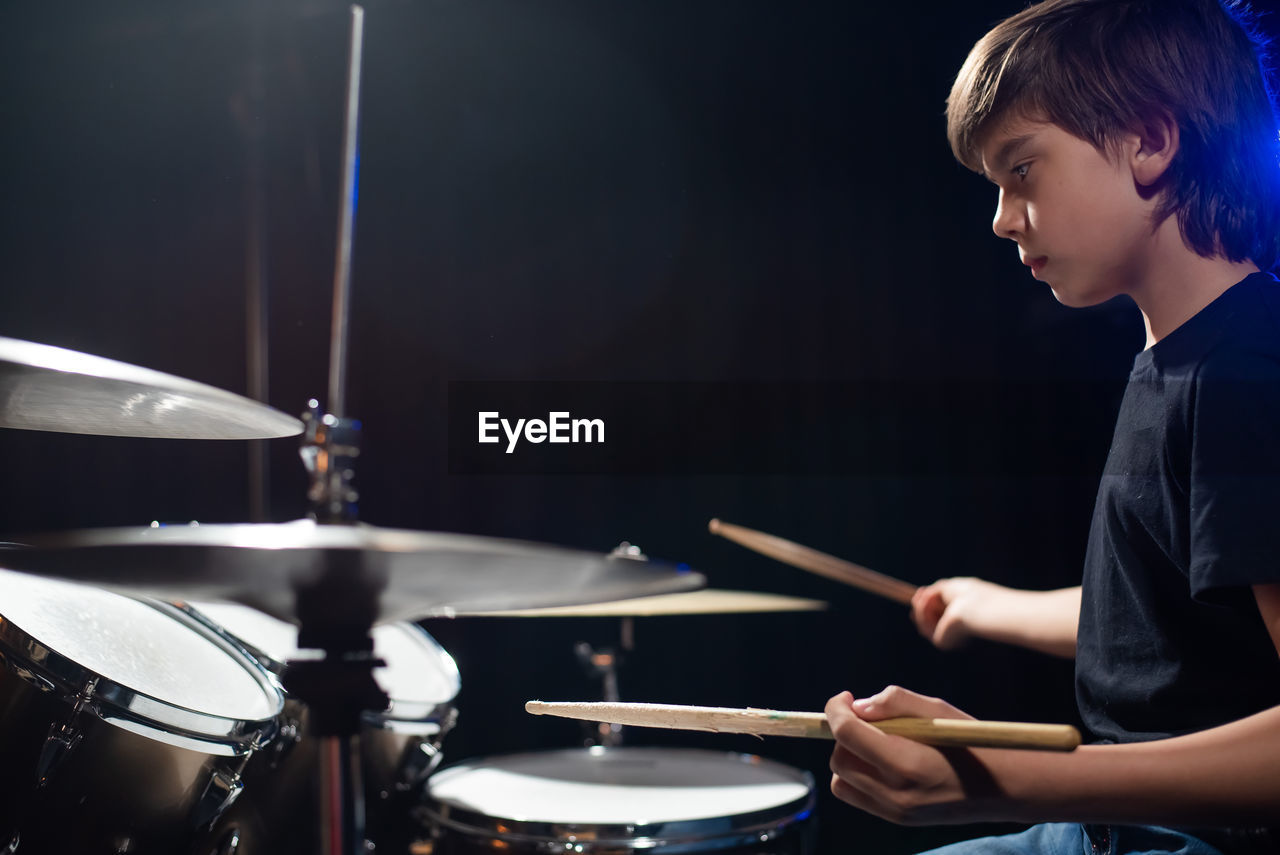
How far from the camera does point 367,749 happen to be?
106 centimetres

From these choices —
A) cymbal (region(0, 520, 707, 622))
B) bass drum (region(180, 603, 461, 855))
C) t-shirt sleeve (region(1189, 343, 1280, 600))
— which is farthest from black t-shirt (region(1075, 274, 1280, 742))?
bass drum (region(180, 603, 461, 855))

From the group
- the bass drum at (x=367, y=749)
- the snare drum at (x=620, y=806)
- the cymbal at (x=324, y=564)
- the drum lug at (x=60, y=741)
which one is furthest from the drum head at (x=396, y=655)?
the cymbal at (x=324, y=564)

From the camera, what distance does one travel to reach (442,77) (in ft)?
6.34

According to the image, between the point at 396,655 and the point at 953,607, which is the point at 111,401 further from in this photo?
the point at 953,607

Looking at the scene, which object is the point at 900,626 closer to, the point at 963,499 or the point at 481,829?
the point at 963,499

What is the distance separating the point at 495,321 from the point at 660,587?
1.47 metres

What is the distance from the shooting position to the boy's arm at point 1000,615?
35.9 inches

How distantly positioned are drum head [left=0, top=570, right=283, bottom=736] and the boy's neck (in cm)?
84

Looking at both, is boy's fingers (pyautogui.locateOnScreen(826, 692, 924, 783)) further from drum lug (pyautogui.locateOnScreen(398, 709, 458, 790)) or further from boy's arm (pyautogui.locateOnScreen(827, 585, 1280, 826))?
drum lug (pyautogui.locateOnScreen(398, 709, 458, 790))

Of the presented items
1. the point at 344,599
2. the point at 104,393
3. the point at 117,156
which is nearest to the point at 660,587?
the point at 344,599

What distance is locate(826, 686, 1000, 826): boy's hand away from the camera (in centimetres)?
52

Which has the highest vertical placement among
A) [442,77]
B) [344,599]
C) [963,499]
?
[442,77]

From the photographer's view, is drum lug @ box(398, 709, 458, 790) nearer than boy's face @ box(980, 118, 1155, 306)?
No

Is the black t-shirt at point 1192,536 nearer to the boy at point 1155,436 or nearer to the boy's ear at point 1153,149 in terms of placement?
the boy at point 1155,436
